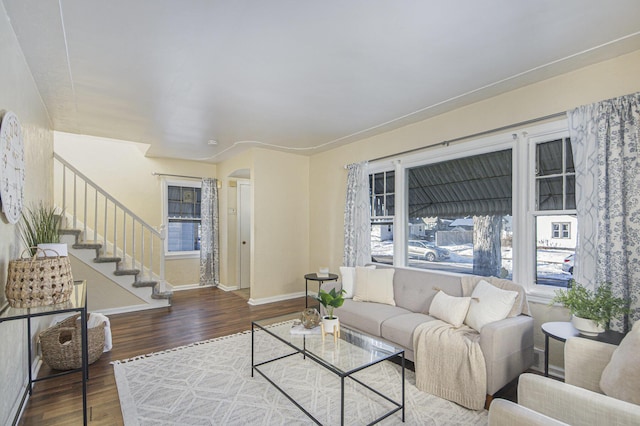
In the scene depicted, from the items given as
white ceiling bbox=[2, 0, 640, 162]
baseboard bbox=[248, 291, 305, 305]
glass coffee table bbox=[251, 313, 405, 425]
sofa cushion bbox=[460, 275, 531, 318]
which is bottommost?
baseboard bbox=[248, 291, 305, 305]

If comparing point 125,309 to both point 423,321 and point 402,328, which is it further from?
point 423,321

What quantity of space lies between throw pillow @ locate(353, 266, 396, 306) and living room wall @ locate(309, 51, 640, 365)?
Answer: 1389 millimetres

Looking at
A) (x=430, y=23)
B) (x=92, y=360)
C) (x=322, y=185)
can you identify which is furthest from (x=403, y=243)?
(x=92, y=360)

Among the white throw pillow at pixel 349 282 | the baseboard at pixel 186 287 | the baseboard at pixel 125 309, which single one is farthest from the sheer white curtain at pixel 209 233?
the white throw pillow at pixel 349 282

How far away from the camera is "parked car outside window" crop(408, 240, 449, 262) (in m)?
3.91

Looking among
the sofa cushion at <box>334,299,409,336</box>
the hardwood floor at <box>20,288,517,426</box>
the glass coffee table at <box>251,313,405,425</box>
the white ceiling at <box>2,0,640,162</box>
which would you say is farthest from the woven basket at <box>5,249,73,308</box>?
the sofa cushion at <box>334,299,409,336</box>

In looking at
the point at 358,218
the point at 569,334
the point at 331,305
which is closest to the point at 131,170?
the point at 358,218

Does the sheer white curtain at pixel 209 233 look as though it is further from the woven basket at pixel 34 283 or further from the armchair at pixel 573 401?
the armchair at pixel 573 401

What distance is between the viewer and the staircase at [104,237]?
464cm

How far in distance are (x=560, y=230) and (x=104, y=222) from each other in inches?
248

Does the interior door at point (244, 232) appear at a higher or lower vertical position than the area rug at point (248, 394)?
higher

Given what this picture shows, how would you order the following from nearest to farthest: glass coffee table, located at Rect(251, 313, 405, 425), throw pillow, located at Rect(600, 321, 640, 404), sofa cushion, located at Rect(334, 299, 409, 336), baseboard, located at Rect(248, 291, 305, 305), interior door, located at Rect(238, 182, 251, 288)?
throw pillow, located at Rect(600, 321, 640, 404), glass coffee table, located at Rect(251, 313, 405, 425), sofa cushion, located at Rect(334, 299, 409, 336), baseboard, located at Rect(248, 291, 305, 305), interior door, located at Rect(238, 182, 251, 288)

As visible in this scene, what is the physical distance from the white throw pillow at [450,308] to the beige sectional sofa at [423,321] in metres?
0.10

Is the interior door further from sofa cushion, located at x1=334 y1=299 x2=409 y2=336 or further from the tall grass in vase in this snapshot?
the tall grass in vase
